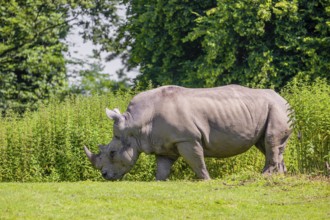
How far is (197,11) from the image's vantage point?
1205 inches

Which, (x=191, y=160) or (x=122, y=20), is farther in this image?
(x=122, y=20)

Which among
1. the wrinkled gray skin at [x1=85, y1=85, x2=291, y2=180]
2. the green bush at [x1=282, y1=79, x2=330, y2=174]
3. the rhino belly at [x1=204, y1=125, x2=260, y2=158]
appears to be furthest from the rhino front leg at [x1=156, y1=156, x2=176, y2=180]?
the green bush at [x1=282, y1=79, x2=330, y2=174]

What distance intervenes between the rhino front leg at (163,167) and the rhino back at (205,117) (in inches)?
15.7

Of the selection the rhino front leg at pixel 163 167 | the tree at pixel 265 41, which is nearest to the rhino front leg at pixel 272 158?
the rhino front leg at pixel 163 167

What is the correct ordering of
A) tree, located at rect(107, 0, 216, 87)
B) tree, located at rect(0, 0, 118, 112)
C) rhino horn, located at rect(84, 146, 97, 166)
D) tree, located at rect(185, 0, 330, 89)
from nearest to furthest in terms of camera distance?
rhino horn, located at rect(84, 146, 97, 166), tree, located at rect(185, 0, 330, 89), tree, located at rect(107, 0, 216, 87), tree, located at rect(0, 0, 118, 112)

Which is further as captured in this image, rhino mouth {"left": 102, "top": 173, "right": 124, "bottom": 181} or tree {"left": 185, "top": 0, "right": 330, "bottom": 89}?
tree {"left": 185, "top": 0, "right": 330, "bottom": 89}

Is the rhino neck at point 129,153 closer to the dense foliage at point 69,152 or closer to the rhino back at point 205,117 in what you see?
the rhino back at point 205,117

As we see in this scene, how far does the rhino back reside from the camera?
1791cm

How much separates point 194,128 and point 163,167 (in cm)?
112

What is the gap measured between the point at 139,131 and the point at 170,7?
12.6m

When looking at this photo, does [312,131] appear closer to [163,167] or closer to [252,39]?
[163,167]

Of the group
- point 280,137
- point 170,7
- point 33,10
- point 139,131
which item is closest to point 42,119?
point 139,131

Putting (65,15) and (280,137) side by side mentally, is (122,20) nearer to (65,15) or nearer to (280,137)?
(65,15)

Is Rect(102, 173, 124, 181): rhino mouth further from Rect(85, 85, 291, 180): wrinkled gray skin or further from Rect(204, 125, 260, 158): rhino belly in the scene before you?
Rect(204, 125, 260, 158): rhino belly
